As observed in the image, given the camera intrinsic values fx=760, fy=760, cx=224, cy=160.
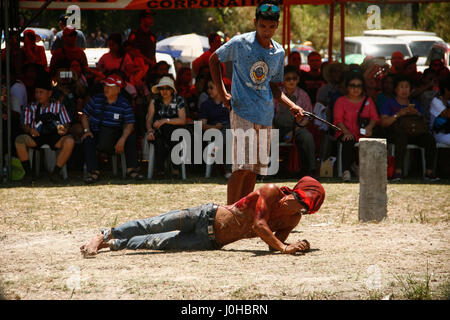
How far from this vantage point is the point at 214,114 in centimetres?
1112

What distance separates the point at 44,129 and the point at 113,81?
3.87ft

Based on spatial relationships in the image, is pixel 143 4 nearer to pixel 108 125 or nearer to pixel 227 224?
pixel 108 125

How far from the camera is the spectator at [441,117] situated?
1129 cm

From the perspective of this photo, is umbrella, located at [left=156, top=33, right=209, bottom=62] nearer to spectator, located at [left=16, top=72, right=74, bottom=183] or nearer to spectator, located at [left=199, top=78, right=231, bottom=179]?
spectator, located at [left=199, top=78, right=231, bottom=179]

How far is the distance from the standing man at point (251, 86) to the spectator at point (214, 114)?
416cm

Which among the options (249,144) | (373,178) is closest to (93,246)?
(249,144)

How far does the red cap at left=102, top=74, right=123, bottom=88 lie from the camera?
1070cm

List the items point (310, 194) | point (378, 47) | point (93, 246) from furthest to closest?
1. point (378, 47)
2. point (93, 246)
3. point (310, 194)

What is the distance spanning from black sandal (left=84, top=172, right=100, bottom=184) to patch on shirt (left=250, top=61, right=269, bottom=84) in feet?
14.6

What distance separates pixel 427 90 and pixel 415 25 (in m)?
30.8

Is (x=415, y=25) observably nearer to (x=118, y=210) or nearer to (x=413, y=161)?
(x=413, y=161)

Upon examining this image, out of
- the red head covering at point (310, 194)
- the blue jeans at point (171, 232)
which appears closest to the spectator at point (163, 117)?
the blue jeans at point (171, 232)

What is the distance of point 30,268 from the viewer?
5.68 metres
